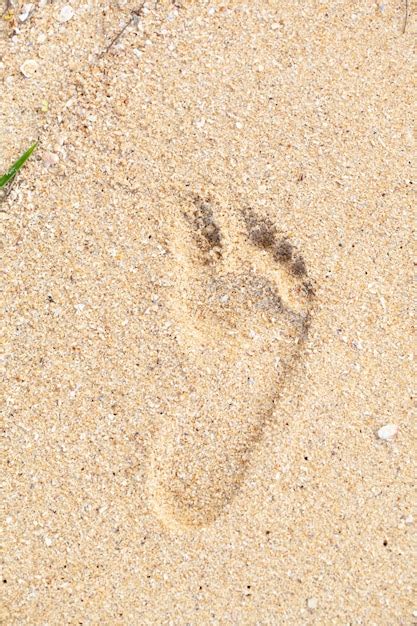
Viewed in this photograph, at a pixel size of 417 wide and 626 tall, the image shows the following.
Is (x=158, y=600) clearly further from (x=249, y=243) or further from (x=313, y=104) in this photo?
(x=313, y=104)

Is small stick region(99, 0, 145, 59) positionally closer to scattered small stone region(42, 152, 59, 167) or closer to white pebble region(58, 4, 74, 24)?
white pebble region(58, 4, 74, 24)

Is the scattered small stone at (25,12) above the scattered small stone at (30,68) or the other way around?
above

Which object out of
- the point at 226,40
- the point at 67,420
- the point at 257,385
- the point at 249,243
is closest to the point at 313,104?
the point at 226,40

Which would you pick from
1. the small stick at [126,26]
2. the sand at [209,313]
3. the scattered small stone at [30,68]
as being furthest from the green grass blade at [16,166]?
the small stick at [126,26]

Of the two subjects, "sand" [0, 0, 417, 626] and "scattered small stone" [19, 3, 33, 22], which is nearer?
"sand" [0, 0, 417, 626]

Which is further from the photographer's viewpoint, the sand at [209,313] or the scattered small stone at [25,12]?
the scattered small stone at [25,12]

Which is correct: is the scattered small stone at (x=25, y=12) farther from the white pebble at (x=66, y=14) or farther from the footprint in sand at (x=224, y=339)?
the footprint in sand at (x=224, y=339)

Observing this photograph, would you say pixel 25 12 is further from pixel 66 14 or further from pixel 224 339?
pixel 224 339

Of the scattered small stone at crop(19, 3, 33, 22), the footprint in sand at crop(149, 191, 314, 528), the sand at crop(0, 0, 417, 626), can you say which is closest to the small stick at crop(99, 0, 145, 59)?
the sand at crop(0, 0, 417, 626)
